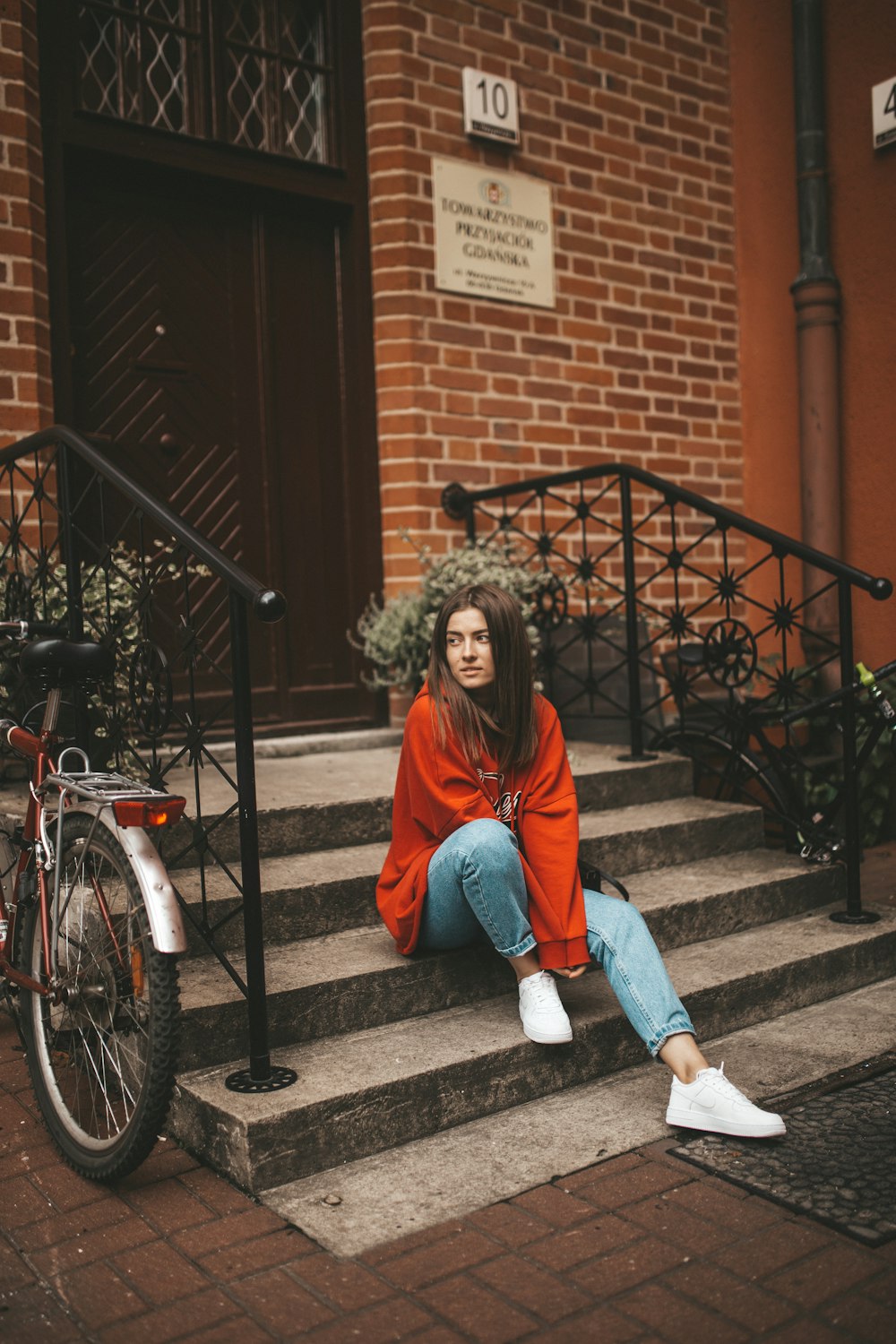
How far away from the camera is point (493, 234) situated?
5.65 meters

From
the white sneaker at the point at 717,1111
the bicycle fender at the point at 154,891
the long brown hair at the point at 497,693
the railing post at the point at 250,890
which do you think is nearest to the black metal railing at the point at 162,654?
the railing post at the point at 250,890

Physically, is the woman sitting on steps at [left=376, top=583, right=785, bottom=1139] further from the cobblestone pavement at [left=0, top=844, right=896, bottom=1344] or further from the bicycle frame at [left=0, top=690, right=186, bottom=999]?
the bicycle frame at [left=0, top=690, right=186, bottom=999]

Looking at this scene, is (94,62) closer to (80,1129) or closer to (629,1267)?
(80,1129)

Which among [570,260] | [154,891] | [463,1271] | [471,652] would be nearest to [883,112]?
[570,260]

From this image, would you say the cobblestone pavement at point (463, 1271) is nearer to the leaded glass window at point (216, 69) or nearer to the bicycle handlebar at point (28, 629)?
the bicycle handlebar at point (28, 629)

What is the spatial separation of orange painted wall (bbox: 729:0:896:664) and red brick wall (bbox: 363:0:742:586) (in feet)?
0.38

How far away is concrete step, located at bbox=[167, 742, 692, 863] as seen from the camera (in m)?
3.71

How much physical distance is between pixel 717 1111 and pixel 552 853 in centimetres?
73

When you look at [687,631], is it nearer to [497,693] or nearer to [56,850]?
[497,693]

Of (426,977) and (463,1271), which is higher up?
(426,977)

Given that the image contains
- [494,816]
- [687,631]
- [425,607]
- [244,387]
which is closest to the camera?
[494,816]

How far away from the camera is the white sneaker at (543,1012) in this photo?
2.95 m

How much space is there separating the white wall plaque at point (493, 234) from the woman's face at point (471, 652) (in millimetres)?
2806

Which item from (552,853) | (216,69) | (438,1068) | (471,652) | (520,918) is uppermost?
(216,69)
